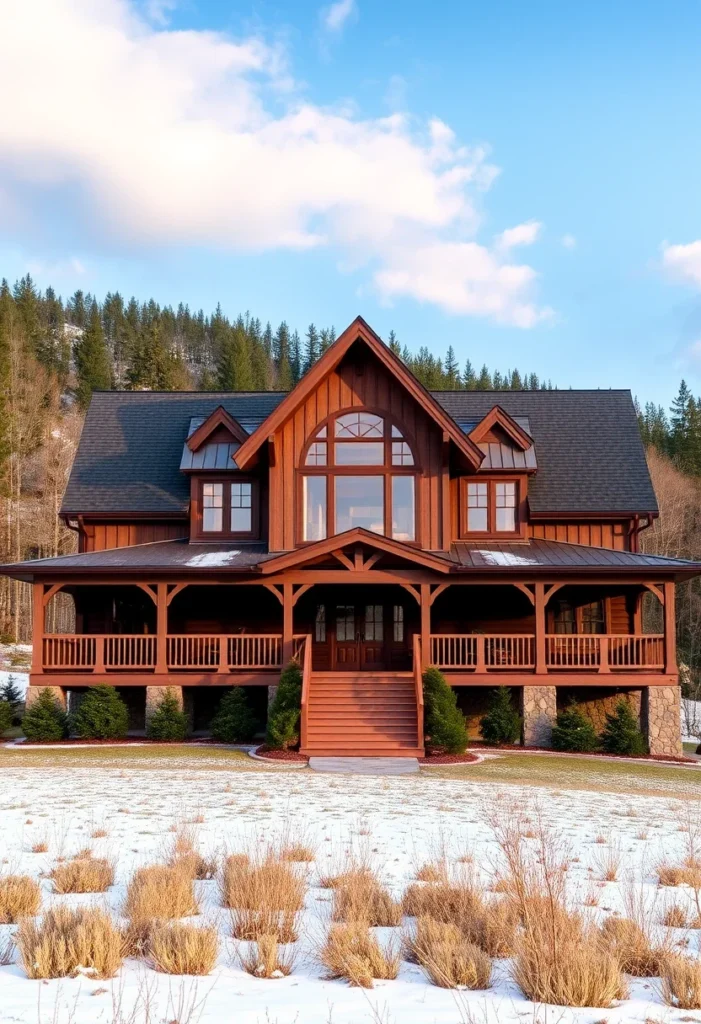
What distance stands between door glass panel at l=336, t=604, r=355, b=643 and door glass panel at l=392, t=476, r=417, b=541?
2.50m

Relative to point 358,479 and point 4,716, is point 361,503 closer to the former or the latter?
point 358,479

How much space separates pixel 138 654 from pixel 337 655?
5290 mm

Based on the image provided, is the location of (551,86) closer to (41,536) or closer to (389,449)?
(389,449)

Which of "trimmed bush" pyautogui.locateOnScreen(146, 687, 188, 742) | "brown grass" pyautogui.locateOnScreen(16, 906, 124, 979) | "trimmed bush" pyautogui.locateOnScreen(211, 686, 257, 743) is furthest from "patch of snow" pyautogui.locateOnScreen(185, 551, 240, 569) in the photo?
"brown grass" pyautogui.locateOnScreen(16, 906, 124, 979)

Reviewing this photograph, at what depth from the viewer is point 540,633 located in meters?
23.4

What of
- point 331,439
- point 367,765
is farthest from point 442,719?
point 331,439

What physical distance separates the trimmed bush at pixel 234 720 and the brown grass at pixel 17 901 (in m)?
14.7

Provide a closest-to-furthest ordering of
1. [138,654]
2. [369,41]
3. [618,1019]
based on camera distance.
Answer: [618,1019]
[369,41]
[138,654]

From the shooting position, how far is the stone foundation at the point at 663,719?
908 inches

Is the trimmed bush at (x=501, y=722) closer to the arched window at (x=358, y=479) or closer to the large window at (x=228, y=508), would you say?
the arched window at (x=358, y=479)

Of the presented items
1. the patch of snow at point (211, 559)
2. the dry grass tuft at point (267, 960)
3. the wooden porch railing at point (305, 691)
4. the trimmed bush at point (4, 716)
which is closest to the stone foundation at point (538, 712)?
the wooden porch railing at point (305, 691)

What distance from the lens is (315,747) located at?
67.3ft

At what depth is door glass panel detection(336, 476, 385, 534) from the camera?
25.2 meters

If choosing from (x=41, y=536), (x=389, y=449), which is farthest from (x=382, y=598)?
(x=41, y=536)
